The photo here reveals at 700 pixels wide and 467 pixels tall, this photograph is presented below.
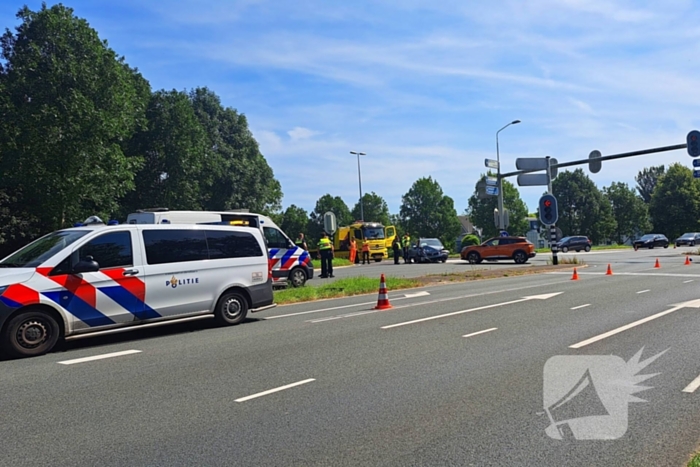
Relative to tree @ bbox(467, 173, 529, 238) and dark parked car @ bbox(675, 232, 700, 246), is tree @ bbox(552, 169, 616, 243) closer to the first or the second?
tree @ bbox(467, 173, 529, 238)

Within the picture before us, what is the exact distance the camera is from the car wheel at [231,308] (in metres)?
11.4

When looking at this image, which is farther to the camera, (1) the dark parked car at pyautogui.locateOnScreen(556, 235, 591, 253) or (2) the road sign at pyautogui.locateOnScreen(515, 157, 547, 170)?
(1) the dark parked car at pyautogui.locateOnScreen(556, 235, 591, 253)

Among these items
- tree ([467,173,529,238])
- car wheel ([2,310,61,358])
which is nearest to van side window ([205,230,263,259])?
car wheel ([2,310,61,358])

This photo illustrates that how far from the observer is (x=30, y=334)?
348 inches

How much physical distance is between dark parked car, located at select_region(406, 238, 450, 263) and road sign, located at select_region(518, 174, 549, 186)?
6703 mm

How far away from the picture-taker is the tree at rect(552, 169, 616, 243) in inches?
3585

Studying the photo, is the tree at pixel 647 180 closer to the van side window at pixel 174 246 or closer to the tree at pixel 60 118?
the tree at pixel 60 118

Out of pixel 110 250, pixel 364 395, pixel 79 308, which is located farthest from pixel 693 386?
pixel 110 250

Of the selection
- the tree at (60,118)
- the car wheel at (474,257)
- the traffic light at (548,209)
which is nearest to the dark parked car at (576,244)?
the car wheel at (474,257)

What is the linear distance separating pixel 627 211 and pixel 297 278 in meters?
88.7

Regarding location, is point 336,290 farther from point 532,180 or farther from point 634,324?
point 532,180

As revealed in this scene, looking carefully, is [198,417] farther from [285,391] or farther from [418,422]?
[418,422]

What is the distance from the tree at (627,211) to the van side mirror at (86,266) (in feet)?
317

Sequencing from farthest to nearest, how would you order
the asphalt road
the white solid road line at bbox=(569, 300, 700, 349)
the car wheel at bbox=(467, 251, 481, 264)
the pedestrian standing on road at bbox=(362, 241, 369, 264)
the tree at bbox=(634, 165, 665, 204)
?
the tree at bbox=(634, 165, 665, 204) → the pedestrian standing on road at bbox=(362, 241, 369, 264) → the car wheel at bbox=(467, 251, 481, 264) → the white solid road line at bbox=(569, 300, 700, 349) → the asphalt road
